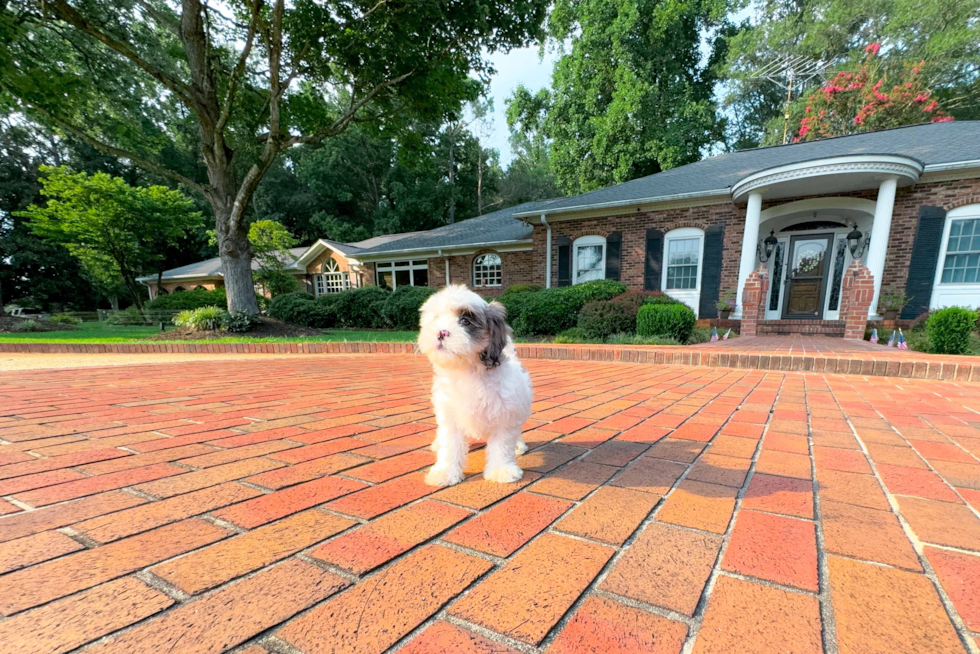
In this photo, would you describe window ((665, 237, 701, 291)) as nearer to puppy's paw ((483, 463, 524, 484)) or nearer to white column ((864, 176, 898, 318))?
white column ((864, 176, 898, 318))

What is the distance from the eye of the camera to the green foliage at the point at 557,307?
8.88 meters

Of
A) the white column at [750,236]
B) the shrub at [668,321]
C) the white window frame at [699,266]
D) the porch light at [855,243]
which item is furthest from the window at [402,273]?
the porch light at [855,243]

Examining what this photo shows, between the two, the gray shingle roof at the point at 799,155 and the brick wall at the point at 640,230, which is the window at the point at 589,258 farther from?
the gray shingle roof at the point at 799,155

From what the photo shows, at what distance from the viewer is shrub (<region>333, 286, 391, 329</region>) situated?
532 inches

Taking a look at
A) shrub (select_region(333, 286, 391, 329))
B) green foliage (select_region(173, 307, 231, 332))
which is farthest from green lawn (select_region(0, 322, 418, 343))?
shrub (select_region(333, 286, 391, 329))

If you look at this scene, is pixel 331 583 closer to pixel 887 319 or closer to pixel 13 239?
pixel 887 319

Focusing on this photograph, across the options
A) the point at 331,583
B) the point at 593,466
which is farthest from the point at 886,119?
the point at 331,583

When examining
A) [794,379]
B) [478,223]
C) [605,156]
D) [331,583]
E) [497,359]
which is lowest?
[794,379]

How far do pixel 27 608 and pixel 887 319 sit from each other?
13.5 meters

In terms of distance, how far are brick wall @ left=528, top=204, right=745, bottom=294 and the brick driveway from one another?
9.19 m

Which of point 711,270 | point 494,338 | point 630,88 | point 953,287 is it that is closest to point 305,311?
point 711,270

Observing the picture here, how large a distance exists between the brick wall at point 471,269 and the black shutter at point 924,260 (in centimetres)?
980

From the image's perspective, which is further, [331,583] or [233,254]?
[233,254]

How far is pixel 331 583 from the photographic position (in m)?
1.03
